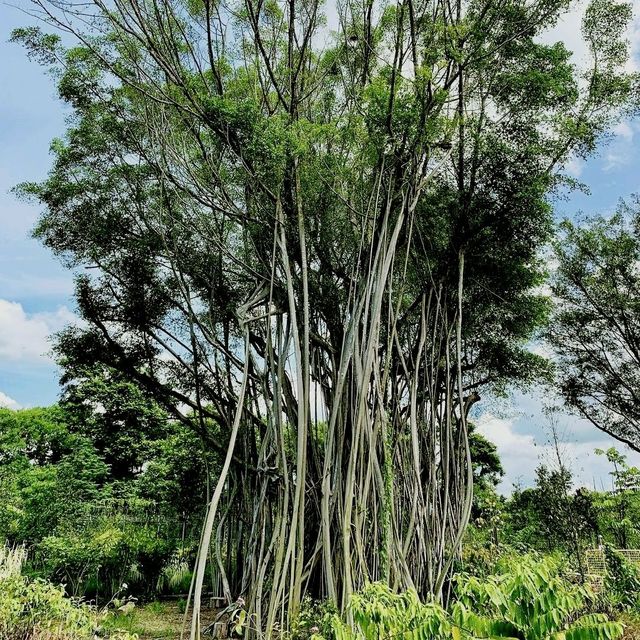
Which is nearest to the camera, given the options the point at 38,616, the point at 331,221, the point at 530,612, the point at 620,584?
the point at 530,612

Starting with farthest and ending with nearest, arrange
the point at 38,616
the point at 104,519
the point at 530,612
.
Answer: the point at 104,519
the point at 38,616
the point at 530,612

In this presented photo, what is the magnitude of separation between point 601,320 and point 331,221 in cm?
654

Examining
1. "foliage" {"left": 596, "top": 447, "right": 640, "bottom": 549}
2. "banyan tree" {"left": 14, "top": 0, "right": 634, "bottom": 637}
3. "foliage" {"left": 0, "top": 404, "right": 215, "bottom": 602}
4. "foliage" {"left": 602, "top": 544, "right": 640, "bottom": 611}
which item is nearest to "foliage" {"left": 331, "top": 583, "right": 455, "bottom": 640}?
"banyan tree" {"left": 14, "top": 0, "right": 634, "bottom": 637}

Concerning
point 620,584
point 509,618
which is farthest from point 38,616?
point 620,584

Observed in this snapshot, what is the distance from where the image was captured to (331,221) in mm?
4676

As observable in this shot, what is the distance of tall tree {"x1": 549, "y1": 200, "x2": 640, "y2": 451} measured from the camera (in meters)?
8.88

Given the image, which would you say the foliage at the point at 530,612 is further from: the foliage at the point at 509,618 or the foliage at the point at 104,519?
the foliage at the point at 104,519

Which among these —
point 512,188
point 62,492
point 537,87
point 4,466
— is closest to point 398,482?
point 512,188

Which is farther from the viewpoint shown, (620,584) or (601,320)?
(601,320)

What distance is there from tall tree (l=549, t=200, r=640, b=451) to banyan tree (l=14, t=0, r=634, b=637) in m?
3.45

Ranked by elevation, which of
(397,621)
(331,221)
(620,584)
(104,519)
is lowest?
A: (397,621)

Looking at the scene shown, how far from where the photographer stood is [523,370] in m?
6.50

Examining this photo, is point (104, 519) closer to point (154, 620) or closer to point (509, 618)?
point (154, 620)

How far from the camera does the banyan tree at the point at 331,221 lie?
146 inches
